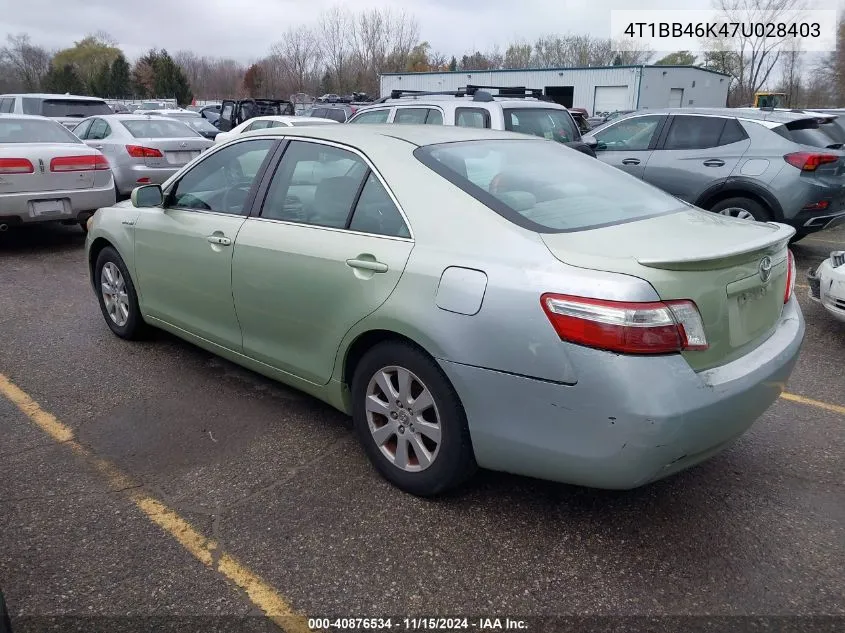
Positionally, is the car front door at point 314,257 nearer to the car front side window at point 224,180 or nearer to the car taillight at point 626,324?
the car front side window at point 224,180

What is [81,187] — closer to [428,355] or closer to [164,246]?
[164,246]

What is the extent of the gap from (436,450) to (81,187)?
7039mm

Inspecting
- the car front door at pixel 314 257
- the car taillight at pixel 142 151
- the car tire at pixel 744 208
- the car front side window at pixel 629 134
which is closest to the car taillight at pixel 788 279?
the car front door at pixel 314 257

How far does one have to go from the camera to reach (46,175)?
7.86m

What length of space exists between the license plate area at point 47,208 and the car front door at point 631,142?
635 cm

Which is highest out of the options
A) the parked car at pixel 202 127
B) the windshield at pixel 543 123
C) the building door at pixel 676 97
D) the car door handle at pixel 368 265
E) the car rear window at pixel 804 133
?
the building door at pixel 676 97

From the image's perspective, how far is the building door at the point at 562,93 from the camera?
44531 mm

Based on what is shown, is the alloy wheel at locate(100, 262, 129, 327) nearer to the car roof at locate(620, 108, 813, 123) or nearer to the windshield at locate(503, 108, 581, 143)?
the windshield at locate(503, 108, 581, 143)

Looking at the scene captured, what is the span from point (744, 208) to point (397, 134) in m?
5.54

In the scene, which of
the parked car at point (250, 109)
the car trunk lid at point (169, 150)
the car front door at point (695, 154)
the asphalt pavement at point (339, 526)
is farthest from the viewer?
the parked car at point (250, 109)

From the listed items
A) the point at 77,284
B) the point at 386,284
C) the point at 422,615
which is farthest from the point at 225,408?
the point at 77,284

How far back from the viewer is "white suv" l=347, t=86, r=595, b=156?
26.0 ft

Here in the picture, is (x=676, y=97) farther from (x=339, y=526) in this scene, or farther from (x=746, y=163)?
(x=339, y=526)

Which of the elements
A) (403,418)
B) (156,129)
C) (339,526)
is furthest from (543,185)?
(156,129)
